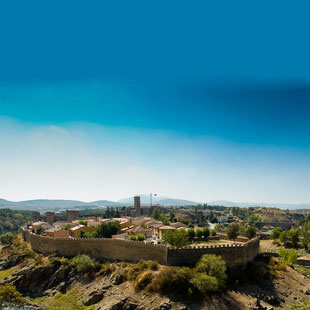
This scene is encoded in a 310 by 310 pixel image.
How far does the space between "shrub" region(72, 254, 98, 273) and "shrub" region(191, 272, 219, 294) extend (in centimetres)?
1734

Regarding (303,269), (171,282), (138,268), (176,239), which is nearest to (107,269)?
(138,268)

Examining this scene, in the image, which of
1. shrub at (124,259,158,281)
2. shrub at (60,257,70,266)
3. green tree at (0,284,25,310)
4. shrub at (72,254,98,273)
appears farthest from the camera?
shrub at (60,257,70,266)

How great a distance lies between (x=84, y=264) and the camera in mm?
45812

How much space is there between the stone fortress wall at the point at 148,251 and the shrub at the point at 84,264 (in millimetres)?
2747

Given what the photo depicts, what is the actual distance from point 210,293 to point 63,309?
1922 centimetres

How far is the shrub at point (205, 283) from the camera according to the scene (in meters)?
35.7

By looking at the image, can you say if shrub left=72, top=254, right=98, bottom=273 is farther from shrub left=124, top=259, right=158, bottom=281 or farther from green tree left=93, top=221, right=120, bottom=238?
green tree left=93, top=221, right=120, bottom=238

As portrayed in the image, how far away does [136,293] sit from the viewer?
36781 mm

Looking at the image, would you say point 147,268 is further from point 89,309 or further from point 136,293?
point 89,309

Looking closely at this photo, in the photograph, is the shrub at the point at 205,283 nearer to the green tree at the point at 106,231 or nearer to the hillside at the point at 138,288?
the hillside at the point at 138,288

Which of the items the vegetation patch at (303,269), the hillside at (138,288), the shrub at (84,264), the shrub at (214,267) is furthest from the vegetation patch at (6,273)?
the vegetation patch at (303,269)

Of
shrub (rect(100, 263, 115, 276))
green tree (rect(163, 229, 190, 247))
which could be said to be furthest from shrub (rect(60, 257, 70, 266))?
green tree (rect(163, 229, 190, 247))

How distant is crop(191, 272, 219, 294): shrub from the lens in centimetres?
3572

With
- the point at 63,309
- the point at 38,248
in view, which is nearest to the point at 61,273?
the point at 63,309
